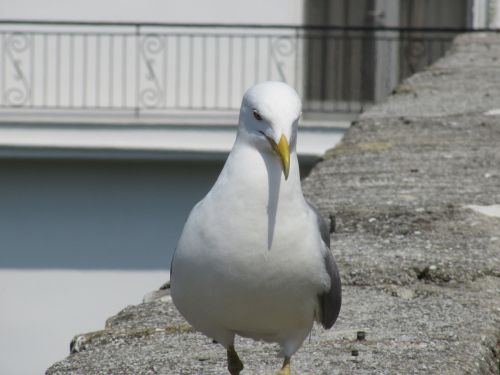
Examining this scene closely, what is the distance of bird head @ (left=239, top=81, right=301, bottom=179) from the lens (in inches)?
96.2

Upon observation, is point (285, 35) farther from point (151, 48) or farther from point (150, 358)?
point (150, 358)

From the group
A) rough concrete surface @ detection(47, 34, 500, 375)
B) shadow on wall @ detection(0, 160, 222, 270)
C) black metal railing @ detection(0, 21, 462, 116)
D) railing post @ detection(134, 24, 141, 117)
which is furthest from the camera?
black metal railing @ detection(0, 21, 462, 116)

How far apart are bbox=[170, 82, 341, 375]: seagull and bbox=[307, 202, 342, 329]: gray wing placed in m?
0.07

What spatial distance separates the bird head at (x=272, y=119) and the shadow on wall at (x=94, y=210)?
11.4 m

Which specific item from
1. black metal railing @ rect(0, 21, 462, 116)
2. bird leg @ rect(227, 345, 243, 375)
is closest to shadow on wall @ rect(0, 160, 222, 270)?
black metal railing @ rect(0, 21, 462, 116)

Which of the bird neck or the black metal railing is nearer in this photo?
the bird neck

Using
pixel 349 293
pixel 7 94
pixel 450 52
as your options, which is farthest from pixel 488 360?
pixel 7 94

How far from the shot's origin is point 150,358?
3043mm

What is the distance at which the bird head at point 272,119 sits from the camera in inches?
96.2

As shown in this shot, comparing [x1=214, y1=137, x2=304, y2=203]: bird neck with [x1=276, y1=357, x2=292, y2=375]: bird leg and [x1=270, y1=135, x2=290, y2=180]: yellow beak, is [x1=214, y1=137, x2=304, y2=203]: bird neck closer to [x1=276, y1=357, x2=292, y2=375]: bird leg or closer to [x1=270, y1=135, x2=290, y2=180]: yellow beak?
[x1=270, y1=135, x2=290, y2=180]: yellow beak

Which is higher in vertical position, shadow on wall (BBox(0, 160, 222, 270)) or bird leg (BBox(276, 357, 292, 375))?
bird leg (BBox(276, 357, 292, 375))

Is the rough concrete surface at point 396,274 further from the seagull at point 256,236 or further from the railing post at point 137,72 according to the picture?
the railing post at point 137,72

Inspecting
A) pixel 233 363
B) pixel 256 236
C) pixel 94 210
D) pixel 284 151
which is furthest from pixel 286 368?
pixel 94 210

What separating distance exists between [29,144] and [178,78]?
7.47 feet
